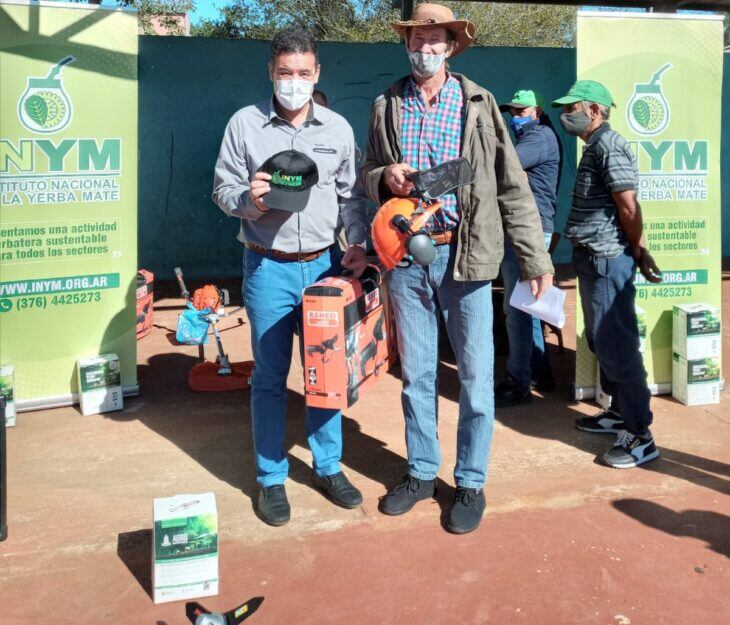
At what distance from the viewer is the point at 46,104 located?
4.68 m

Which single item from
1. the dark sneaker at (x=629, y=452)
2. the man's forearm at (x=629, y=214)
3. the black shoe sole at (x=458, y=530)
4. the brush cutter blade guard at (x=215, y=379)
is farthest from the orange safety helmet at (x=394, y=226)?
the brush cutter blade guard at (x=215, y=379)

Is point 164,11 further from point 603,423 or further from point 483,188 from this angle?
point 483,188

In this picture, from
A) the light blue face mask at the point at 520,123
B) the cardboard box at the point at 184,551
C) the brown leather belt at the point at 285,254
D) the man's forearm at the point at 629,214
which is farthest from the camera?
the light blue face mask at the point at 520,123

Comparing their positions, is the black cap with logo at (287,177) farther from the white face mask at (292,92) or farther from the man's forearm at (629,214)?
the man's forearm at (629,214)

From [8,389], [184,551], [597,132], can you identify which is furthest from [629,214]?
[8,389]

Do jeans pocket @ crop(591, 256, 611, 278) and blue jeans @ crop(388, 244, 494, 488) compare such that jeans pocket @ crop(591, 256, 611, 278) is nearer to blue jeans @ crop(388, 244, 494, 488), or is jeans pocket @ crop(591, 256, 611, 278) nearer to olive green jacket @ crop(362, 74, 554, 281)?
olive green jacket @ crop(362, 74, 554, 281)

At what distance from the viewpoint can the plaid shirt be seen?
131 inches

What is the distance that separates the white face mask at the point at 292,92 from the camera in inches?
134

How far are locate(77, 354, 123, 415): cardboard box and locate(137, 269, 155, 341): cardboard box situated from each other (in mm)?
1814

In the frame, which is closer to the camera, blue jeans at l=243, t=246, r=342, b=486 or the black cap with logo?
the black cap with logo

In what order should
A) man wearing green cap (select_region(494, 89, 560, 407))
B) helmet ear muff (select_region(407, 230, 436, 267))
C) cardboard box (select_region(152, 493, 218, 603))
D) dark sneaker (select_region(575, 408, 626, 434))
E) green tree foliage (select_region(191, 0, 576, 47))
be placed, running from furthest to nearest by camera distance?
green tree foliage (select_region(191, 0, 576, 47)), man wearing green cap (select_region(494, 89, 560, 407)), dark sneaker (select_region(575, 408, 626, 434)), helmet ear muff (select_region(407, 230, 436, 267)), cardboard box (select_region(152, 493, 218, 603))

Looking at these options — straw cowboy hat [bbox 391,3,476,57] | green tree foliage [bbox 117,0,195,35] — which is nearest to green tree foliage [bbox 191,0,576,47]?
green tree foliage [bbox 117,0,195,35]

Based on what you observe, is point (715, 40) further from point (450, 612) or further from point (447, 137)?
point (450, 612)

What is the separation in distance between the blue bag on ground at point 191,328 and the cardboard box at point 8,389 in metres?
1.18
